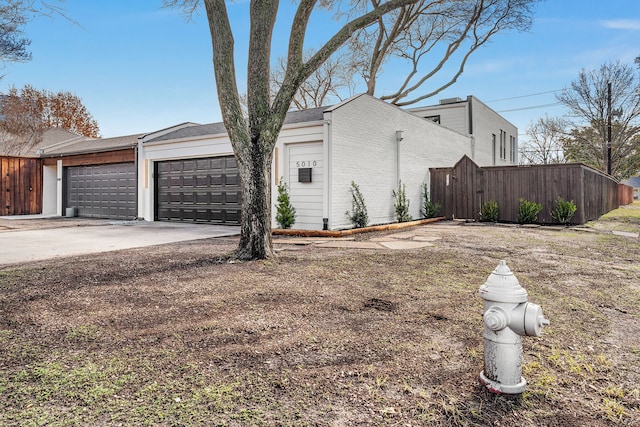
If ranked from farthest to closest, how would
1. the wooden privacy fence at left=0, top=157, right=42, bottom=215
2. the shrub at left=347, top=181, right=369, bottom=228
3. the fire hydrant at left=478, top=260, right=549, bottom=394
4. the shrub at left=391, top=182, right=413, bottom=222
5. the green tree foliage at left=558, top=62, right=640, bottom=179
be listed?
the green tree foliage at left=558, top=62, right=640, bottom=179, the wooden privacy fence at left=0, top=157, right=42, bottom=215, the shrub at left=391, top=182, right=413, bottom=222, the shrub at left=347, top=181, right=369, bottom=228, the fire hydrant at left=478, top=260, right=549, bottom=394

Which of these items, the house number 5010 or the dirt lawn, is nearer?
the dirt lawn

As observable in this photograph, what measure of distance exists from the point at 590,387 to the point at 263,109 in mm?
4705

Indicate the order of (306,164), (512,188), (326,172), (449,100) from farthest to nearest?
(449,100) → (512,188) → (306,164) → (326,172)

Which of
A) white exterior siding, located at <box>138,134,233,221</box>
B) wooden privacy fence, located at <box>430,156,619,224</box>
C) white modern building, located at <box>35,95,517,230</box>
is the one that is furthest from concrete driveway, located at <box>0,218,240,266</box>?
wooden privacy fence, located at <box>430,156,619,224</box>

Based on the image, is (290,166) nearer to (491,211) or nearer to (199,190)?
(199,190)

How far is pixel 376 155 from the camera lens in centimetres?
1076

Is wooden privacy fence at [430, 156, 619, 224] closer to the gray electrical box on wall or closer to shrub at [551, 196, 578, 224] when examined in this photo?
shrub at [551, 196, 578, 224]

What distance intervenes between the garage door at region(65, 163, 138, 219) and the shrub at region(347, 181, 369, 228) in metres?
7.93

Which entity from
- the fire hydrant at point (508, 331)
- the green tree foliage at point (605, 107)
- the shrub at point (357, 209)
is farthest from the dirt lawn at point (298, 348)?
the green tree foliage at point (605, 107)

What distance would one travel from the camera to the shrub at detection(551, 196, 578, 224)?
1088 centimetres

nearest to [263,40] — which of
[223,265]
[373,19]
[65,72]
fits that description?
[373,19]

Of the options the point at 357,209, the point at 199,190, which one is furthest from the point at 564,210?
the point at 199,190

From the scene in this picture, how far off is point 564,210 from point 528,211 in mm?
932

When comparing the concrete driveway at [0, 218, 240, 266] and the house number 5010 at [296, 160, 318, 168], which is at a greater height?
the house number 5010 at [296, 160, 318, 168]
